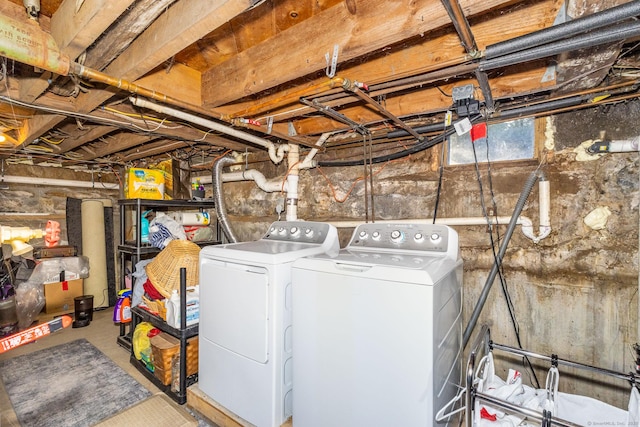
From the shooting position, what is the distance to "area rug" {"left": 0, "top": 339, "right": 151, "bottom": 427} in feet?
6.95

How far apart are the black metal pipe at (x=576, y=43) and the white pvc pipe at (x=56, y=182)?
207 inches

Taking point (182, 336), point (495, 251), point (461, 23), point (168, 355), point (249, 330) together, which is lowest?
point (168, 355)

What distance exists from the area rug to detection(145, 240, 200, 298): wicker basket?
2.79 ft

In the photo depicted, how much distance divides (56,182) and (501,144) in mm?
5409

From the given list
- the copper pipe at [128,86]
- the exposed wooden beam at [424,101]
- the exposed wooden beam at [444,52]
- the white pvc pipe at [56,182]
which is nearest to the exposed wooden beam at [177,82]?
the copper pipe at [128,86]

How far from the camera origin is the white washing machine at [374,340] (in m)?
1.25

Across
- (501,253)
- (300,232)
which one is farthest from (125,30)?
(501,253)

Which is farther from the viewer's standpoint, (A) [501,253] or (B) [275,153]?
(B) [275,153]

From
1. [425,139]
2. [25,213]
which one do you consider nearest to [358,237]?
[425,139]

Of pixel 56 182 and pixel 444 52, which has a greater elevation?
pixel 444 52

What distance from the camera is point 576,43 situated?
43.4 inches

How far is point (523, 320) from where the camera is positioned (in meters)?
2.05

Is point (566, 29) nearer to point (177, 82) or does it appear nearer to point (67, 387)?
point (177, 82)

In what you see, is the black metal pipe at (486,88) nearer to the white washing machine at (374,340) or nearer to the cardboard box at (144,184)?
the white washing machine at (374,340)
